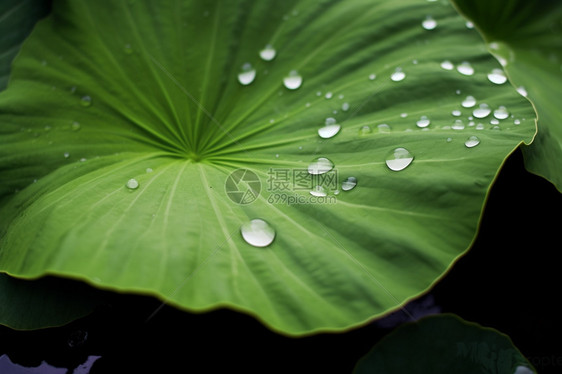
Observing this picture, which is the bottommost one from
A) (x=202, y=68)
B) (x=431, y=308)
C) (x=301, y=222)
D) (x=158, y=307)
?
(x=431, y=308)

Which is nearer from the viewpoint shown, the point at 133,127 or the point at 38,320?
the point at 38,320

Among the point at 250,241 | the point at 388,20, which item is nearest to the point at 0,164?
the point at 250,241

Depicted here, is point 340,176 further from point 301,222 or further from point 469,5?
point 469,5

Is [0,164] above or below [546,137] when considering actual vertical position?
above

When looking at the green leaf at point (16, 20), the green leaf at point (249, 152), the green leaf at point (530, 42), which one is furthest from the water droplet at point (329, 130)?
the green leaf at point (16, 20)

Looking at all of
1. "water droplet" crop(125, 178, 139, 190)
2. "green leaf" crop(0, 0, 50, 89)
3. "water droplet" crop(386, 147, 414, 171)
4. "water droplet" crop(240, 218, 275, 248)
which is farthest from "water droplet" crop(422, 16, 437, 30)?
"green leaf" crop(0, 0, 50, 89)

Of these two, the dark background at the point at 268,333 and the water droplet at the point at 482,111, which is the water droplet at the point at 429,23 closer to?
the water droplet at the point at 482,111

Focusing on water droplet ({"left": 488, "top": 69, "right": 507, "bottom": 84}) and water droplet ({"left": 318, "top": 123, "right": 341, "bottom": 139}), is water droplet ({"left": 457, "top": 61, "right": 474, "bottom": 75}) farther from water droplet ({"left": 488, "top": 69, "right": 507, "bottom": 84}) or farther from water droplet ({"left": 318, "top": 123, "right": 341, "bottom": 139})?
water droplet ({"left": 318, "top": 123, "right": 341, "bottom": 139})
